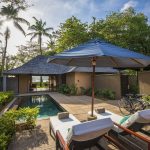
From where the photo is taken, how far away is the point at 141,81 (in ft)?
32.5

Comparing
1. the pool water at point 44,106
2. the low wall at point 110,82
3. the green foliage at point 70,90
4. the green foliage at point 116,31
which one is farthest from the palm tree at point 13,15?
the low wall at point 110,82

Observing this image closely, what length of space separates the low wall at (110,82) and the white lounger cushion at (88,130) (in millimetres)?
11653

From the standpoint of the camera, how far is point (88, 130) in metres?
3.41

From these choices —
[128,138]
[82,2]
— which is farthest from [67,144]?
[82,2]

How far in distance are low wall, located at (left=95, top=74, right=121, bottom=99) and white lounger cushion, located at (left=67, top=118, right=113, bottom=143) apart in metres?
11.7

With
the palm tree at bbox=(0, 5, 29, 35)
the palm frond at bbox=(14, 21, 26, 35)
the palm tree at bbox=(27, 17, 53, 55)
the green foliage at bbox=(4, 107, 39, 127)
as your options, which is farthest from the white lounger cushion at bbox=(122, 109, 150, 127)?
the palm tree at bbox=(27, 17, 53, 55)

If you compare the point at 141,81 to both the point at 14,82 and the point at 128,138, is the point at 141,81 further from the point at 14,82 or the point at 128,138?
the point at 14,82

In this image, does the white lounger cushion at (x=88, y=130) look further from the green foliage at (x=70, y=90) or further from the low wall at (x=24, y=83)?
the low wall at (x=24, y=83)

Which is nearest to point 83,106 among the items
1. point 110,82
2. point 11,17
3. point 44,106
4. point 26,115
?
point 44,106

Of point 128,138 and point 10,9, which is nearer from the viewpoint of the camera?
point 128,138

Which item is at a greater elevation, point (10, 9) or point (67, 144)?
point (10, 9)

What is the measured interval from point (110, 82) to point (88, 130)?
13.3 m

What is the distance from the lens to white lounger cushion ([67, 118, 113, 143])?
10.9ft

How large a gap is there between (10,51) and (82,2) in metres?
34.0
